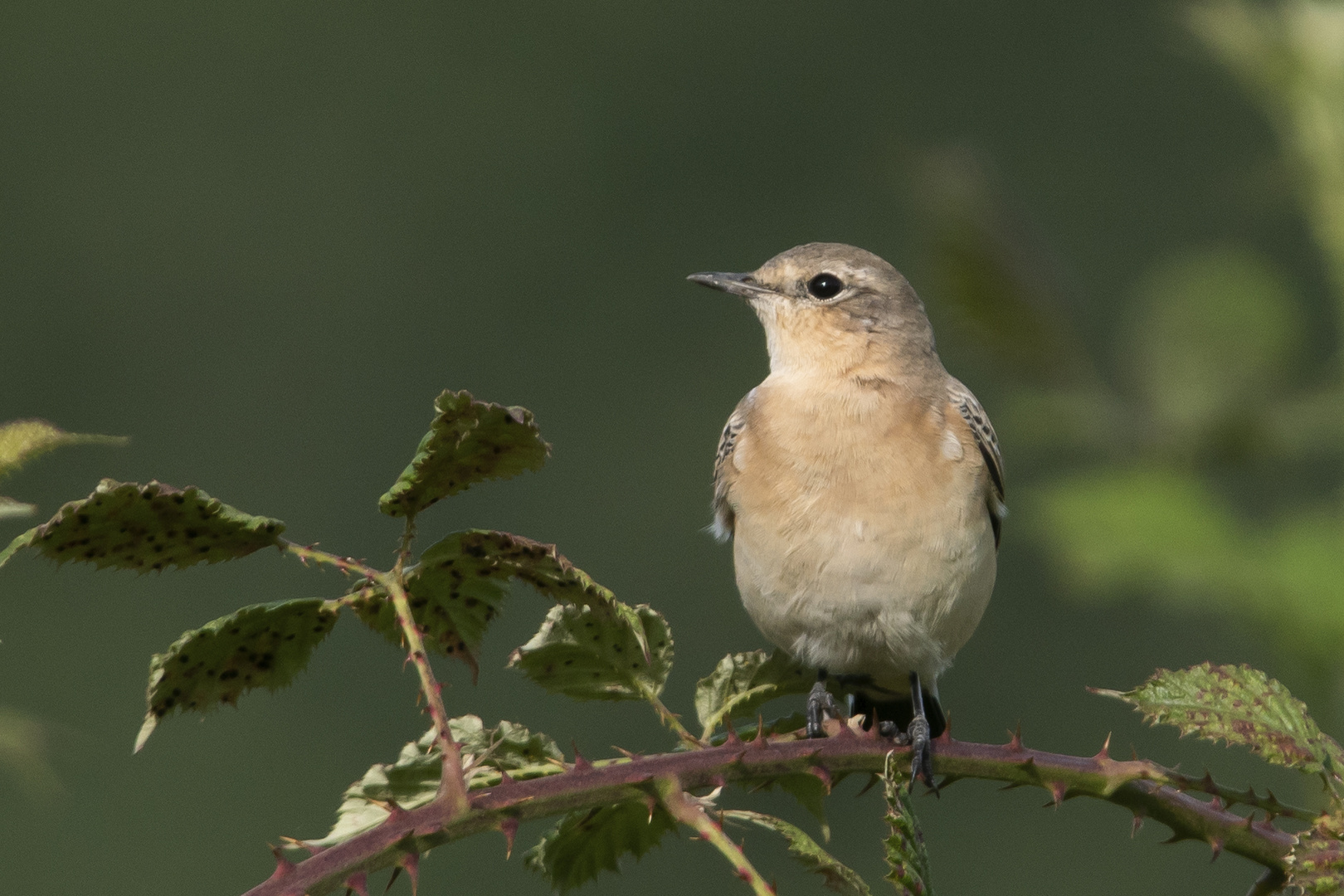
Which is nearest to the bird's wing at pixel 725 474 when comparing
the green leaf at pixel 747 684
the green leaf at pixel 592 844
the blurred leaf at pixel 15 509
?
the green leaf at pixel 747 684

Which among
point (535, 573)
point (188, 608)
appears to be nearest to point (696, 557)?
point (188, 608)

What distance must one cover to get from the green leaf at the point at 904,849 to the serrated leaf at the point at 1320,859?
1.30 feet

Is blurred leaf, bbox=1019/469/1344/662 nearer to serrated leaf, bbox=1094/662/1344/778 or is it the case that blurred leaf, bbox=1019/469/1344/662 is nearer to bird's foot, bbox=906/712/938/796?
bird's foot, bbox=906/712/938/796

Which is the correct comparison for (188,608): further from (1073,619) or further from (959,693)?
(1073,619)

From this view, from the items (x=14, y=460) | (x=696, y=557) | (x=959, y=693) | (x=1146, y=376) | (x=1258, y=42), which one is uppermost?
(x=1258, y=42)

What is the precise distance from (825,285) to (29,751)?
10.3 ft

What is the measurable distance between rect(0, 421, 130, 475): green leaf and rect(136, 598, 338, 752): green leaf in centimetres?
24

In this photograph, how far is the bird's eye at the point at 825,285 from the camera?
427 centimetres

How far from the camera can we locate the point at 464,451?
1.58 meters

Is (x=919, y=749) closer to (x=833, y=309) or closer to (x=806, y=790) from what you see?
(x=806, y=790)

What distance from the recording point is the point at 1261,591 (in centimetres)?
256

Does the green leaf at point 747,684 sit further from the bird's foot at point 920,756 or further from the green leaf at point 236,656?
the bird's foot at point 920,756

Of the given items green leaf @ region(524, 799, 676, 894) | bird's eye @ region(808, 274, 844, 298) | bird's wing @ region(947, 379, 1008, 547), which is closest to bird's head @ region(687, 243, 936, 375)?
bird's eye @ region(808, 274, 844, 298)

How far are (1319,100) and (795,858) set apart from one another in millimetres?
2116
